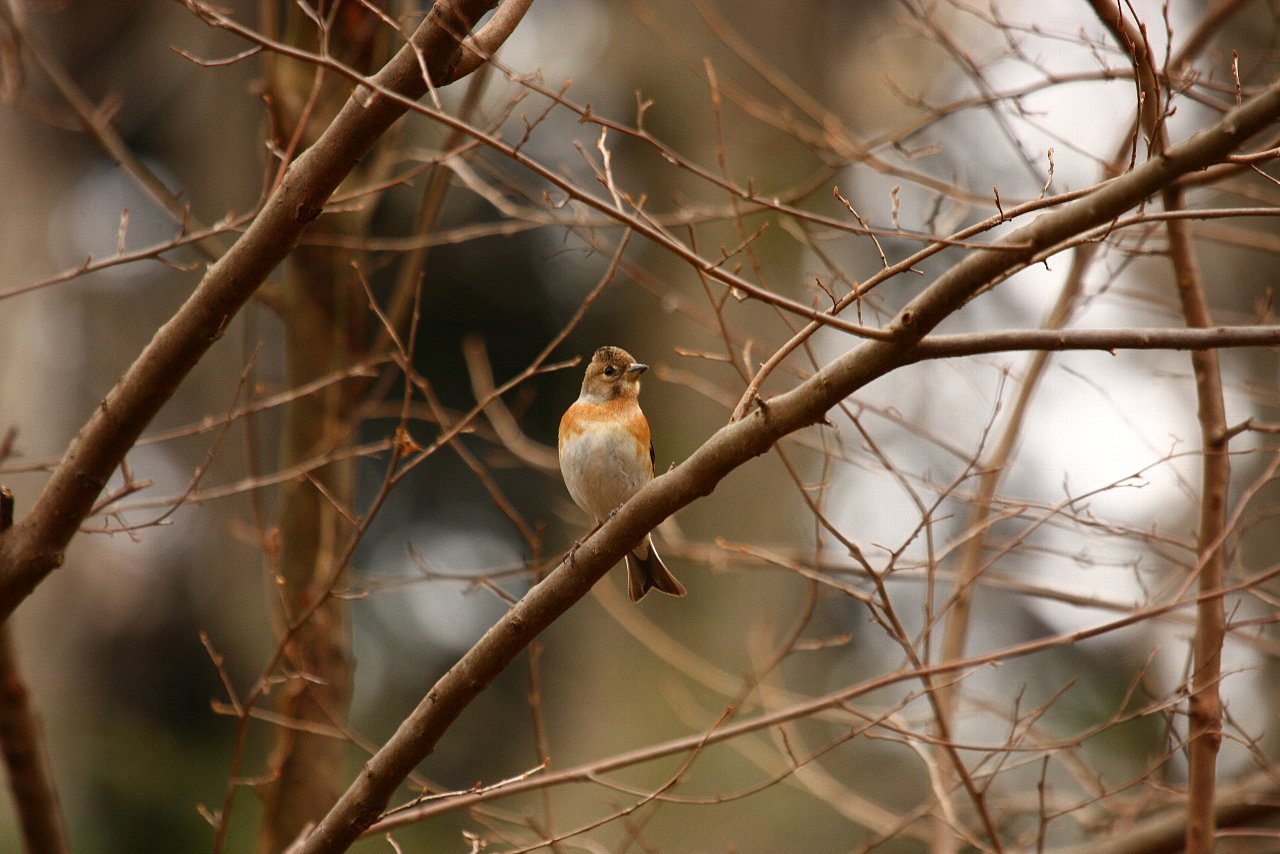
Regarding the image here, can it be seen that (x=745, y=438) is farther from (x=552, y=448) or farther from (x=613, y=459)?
(x=552, y=448)

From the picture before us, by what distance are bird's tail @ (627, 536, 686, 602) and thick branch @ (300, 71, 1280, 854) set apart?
1.80m

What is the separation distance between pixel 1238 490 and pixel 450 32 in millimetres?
7139

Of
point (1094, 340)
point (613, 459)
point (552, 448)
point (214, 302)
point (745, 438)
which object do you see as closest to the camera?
point (1094, 340)

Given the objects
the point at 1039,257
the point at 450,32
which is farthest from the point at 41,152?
the point at 1039,257

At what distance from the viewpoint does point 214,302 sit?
3031 millimetres

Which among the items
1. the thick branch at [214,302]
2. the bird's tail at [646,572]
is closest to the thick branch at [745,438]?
the thick branch at [214,302]

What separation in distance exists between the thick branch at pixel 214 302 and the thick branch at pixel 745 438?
1.03m

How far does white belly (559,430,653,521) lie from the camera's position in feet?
16.5

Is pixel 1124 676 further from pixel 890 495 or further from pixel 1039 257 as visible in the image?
pixel 1039 257

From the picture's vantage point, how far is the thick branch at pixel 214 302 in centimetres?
290

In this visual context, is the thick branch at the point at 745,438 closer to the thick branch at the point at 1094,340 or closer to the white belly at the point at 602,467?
the thick branch at the point at 1094,340

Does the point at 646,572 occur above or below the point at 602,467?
below

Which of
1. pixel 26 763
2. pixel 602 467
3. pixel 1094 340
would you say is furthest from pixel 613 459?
pixel 1094 340

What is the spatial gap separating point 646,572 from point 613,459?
1.64 ft
